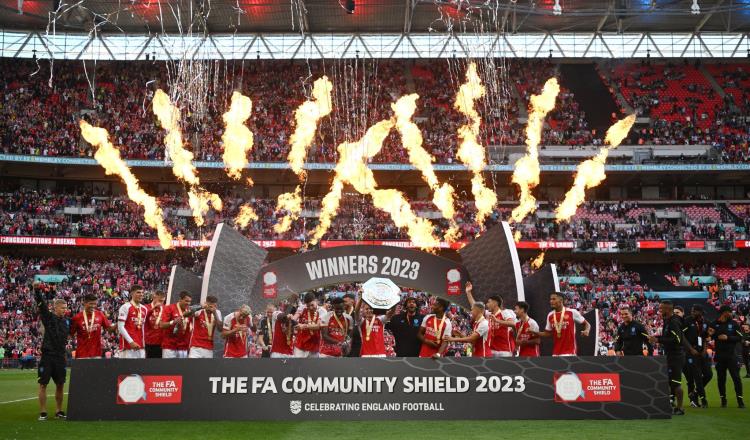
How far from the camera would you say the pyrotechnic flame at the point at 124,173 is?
49.6m

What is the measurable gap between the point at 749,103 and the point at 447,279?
4655cm

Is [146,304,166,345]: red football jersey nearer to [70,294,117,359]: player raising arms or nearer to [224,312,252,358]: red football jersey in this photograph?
[70,294,117,359]: player raising arms

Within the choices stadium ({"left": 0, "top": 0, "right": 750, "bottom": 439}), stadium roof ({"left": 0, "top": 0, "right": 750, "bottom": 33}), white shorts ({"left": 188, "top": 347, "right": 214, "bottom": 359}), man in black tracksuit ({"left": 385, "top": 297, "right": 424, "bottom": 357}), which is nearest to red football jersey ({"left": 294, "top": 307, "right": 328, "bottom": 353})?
man in black tracksuit ({"left": 385, "top": 297, "right": 424, "bottom": 357})

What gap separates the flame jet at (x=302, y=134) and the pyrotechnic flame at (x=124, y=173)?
23.2 feet

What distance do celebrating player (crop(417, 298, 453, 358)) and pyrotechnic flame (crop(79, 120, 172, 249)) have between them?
3615 cm

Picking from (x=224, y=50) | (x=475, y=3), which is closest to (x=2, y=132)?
(x=224, y=50)

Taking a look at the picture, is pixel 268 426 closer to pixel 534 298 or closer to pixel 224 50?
pixel 534 298

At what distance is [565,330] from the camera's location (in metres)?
14.7

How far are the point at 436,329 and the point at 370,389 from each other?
6.03ft

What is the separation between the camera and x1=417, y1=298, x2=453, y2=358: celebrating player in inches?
566

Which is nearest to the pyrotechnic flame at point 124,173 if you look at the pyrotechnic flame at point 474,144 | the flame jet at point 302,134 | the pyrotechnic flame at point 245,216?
the pyrotechnic flame at point 245,216

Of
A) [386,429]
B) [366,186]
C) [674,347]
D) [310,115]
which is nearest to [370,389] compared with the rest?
[386,429]

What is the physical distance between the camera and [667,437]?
11.3 metres

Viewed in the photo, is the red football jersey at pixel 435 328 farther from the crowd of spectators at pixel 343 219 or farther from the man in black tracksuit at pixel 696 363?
the crowd of spectators at pixel 343 219
